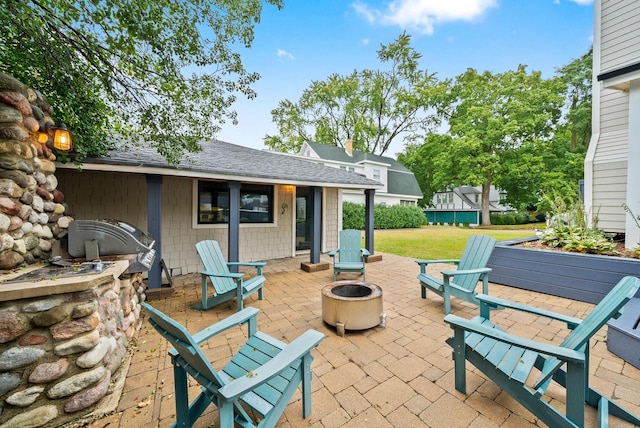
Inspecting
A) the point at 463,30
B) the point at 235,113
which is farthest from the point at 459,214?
the point at 235,113

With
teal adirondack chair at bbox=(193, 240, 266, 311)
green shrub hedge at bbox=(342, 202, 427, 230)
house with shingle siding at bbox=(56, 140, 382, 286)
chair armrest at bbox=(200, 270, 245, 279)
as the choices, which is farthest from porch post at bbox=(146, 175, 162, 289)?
green shrub hedge at bbox=(342, 202, 427, 230)

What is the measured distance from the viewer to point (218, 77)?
4.15m

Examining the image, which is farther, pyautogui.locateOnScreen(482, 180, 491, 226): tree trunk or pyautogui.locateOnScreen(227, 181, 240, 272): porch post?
pyautogui.locateOnScreen(482, 180, 491, 226): tree trunk

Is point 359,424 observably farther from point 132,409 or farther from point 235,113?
point 235,113

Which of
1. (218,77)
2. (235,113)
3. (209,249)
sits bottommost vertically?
(209,249)

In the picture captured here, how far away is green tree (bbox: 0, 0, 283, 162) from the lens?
113 inches

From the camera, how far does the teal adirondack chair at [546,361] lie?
1445mm

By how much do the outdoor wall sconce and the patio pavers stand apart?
7.79 ft

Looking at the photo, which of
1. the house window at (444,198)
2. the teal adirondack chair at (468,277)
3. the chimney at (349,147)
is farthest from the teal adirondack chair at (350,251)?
the house window at (444,198)

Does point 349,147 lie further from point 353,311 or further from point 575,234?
point 353,311

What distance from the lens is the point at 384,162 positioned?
21.0m

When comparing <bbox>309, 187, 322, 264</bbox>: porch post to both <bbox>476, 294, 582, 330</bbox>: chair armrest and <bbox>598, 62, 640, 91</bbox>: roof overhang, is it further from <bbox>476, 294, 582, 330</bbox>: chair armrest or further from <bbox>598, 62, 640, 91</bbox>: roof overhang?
<bbox>598, 62, 640, 91</bbox>: roof overhang

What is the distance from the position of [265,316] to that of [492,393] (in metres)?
2.57

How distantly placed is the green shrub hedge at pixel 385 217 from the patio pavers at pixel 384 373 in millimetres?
10641
